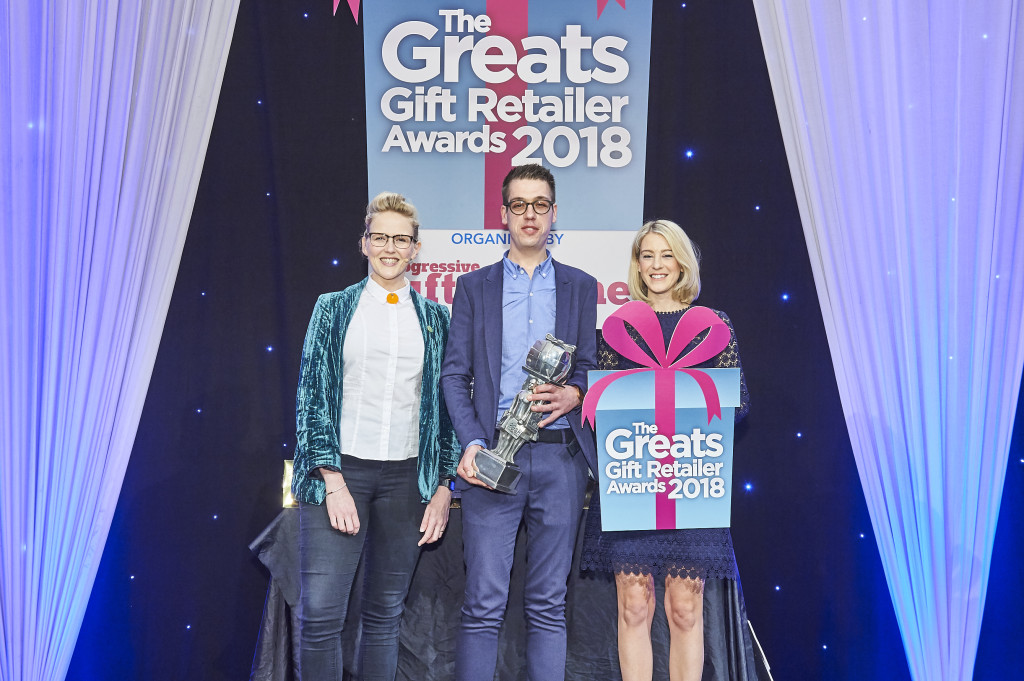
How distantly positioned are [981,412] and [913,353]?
0.80 feet

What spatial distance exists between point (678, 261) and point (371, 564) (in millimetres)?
1245

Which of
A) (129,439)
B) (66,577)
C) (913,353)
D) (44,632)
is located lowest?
(44,632)

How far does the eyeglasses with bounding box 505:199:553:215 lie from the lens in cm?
234

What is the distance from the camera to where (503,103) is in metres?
2.91

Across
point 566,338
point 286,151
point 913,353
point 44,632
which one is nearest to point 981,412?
point 913,353

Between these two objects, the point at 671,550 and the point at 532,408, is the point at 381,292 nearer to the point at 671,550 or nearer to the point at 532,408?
the point at 532,408

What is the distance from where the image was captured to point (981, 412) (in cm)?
237

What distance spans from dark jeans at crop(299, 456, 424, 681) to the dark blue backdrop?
716 mm

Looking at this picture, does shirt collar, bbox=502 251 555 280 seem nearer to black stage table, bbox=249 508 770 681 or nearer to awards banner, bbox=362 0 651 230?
awards banner, bbox=362 0 651 230

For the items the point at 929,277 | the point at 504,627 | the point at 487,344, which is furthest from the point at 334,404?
the point at 929,277

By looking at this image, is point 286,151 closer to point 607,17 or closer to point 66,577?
point 607,17

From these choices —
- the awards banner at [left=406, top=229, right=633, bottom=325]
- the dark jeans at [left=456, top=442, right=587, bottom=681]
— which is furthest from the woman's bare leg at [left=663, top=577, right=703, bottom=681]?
the awards banner at [left=406, top=229, right=633, bottom=325]

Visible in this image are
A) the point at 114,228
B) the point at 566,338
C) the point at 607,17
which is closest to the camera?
the point at 566,338

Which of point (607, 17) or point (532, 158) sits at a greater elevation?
point (607, 17)
